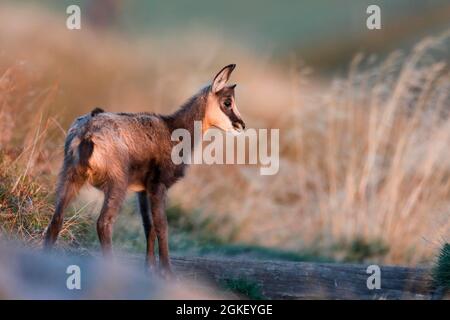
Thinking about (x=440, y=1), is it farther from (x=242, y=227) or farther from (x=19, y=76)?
(x=19, y=76)

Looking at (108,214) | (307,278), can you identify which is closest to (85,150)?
(108,214)

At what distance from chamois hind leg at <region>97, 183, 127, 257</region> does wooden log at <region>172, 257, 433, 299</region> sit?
1.08 metres

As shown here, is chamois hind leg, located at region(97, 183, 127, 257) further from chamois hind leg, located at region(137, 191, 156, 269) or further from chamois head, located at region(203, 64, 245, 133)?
chamois head, located at region(203, 64, 245, 133)

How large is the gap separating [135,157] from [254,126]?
27.1 feet

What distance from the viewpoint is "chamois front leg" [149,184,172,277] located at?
8.44 metres

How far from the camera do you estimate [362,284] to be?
29.8ft

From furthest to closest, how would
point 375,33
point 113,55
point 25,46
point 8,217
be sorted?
1. point 375,33
2. point 113,55
3. point 25,46
4. point 8,217

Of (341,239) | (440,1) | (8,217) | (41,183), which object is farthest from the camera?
(440,1)

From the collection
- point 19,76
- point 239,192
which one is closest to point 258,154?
point 239,192

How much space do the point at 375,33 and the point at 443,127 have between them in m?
19.5

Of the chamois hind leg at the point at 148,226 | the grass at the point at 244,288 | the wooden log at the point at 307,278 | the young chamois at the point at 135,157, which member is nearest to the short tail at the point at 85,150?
the young chamois at the point at 135,157

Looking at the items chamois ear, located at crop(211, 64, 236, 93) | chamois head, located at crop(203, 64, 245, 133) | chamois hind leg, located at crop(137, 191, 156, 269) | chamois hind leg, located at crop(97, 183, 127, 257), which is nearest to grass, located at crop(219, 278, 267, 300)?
chamois hind leg, located at crop(137, 191, 156, 269)

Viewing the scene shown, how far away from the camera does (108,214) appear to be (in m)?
7.93

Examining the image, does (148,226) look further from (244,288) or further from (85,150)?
(85,150)
